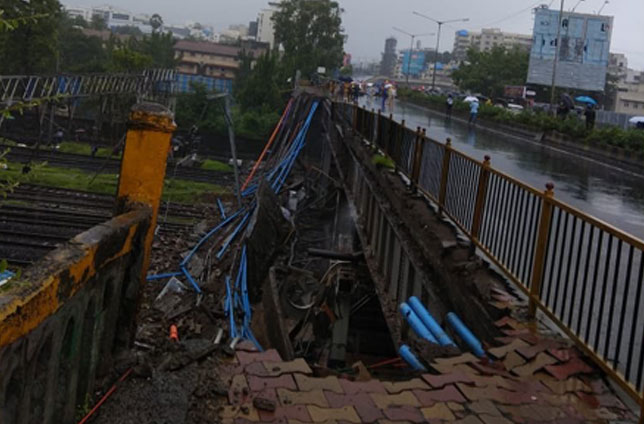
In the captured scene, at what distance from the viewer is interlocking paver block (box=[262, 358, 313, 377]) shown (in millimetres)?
4570

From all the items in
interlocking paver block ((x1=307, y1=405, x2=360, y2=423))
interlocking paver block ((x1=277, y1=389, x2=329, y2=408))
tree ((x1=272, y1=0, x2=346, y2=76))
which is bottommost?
interlocking paver block ((x1=307, y1=405, x2=360, y2=423))

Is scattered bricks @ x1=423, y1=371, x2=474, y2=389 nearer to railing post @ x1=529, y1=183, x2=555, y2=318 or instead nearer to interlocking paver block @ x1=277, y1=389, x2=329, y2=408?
interlocking paver block @ x1=277, y1=389, x2=329, y2=408

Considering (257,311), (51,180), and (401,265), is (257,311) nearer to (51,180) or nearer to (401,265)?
(401,265)

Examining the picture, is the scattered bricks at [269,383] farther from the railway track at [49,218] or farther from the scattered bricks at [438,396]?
the railway track at [49,218]

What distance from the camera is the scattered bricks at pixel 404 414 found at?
13.5 ft

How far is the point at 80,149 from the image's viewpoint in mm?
37562

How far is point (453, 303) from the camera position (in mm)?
7016

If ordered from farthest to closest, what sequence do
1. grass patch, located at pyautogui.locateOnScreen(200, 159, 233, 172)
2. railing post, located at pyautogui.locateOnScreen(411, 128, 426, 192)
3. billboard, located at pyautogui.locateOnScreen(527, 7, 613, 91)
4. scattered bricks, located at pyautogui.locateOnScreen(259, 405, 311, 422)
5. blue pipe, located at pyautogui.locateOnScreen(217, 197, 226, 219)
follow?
1. billboard, located at pyautogui.locateOnScreen(527, 7, 613, 91)
2. grass patch, located at pyautogui.locateOnScreen(200, 159, 233, 172)
3. blue pipe, located at pyautogui.locateOnScreen(217, 197, 226, 219)
4. railing post, located at pyautogui.locateOnScreen(411, 128, 426, 192)
5. scattered bricks, located at pyautogui.locateOnScreen(259, 405, 311, 422)

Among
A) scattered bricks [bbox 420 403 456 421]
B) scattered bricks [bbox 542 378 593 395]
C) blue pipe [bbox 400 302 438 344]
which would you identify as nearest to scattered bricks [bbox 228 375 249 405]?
scattered bricks [bbox 420 403 456 421]

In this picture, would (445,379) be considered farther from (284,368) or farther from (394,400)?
(284,368)

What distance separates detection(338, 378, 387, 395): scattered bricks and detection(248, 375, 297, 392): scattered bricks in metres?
0.34

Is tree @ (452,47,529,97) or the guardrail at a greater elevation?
tree @ (452,47,529,97)

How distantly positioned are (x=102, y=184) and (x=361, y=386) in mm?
23061

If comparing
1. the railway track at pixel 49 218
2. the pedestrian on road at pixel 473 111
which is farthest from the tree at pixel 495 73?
the railway track at pixel 49 218
